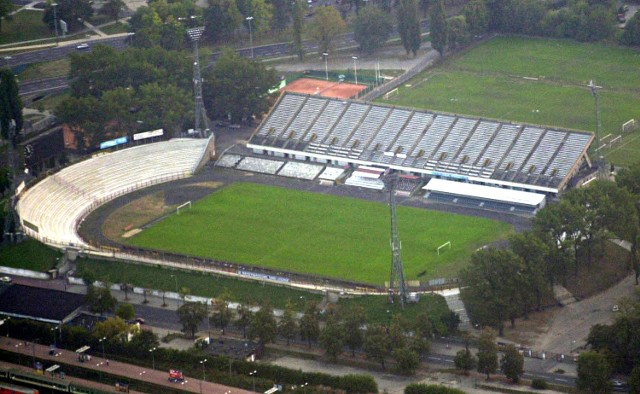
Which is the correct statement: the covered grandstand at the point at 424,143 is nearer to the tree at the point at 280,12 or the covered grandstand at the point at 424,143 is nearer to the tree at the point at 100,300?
the tree at the point at 100,300

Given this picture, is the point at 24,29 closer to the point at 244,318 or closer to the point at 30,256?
the point at 30,256

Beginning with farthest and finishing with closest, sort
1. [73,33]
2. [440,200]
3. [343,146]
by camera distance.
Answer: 1. [73,33]
2. [343,146]
3. [440,200]

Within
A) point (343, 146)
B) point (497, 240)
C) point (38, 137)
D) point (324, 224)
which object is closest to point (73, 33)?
point (38, 137)

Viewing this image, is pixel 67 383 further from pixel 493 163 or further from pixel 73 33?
pixel 73 33

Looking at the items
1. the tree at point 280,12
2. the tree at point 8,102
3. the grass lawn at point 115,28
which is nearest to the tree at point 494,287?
the tree at point 8,102

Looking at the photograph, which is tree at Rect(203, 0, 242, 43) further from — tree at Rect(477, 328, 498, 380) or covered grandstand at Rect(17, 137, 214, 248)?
tree at Rect(477, 328, 498, 380)

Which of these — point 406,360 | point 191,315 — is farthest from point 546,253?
point 191,315

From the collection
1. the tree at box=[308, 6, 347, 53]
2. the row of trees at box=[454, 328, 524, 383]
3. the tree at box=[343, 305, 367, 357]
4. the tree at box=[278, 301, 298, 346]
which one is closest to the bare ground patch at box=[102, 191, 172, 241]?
the tree at box=[278, 301, 298, 346]
